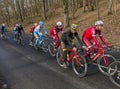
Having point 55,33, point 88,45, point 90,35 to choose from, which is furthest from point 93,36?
point 55,33

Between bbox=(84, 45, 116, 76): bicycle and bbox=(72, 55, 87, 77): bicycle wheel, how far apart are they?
0.47m

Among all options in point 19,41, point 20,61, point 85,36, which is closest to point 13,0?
point 19,41

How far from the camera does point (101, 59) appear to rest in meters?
8.26

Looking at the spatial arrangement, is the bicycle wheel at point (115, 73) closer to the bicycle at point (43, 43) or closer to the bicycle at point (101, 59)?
the bicycle at point (101, 59)

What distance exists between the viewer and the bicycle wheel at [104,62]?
26.0 ft

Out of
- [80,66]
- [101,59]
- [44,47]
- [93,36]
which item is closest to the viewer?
[101,59]

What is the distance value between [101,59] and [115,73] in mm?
1196

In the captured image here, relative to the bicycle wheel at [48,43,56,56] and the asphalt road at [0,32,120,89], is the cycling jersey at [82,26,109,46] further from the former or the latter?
the bicycle wheel at [48,43,56,56]

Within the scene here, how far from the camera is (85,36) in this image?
913 centimetres

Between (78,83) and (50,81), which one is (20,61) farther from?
(78,83)

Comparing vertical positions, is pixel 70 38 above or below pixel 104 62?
above

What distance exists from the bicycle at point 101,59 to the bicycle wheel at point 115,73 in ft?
2.13

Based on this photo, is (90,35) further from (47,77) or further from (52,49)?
(52,49)

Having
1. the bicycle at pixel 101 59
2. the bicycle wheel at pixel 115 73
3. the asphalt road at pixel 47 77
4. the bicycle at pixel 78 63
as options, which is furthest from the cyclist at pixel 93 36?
the bicycle wheel at pixel 115 73
